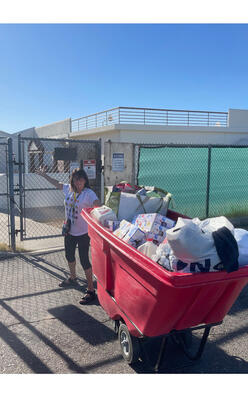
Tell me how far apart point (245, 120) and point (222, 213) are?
16.0 meters

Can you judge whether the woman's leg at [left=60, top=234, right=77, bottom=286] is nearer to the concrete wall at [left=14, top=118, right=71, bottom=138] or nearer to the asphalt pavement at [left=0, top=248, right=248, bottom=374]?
the asphalt pavement at [left=0, top=248, right=248, bottom=374]

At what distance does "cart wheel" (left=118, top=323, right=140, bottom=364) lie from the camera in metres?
2.71

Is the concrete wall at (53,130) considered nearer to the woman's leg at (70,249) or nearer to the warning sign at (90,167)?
the warning sign at (90,167)

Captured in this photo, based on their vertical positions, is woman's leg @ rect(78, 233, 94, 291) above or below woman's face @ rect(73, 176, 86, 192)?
below

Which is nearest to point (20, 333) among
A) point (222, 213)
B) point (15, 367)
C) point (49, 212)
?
point (15, 367)

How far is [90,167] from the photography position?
6.14m

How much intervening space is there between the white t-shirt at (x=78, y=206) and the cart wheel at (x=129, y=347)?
1478 mm

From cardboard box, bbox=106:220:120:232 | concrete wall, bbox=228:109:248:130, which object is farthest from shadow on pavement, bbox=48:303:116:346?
concrete wall, bbox=228:109:248:130

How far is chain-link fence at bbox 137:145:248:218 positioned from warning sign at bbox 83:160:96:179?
3.35 ft

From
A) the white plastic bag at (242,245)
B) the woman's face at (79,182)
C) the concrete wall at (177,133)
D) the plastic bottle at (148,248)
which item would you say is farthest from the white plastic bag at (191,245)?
the concrete wall at (177,133)

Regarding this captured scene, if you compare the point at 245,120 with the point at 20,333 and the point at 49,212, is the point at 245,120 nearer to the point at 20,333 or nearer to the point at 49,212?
the point at 49,212

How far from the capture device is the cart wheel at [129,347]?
2.71 m

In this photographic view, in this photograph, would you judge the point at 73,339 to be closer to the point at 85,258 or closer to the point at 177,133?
the point at 85,258

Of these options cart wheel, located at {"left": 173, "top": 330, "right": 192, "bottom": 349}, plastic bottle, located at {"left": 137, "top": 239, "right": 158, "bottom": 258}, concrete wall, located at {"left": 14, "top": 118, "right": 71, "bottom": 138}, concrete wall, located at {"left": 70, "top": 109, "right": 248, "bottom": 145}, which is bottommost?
cart wheel, located at {"left": 173, "top": 330, "right": 192, "bottom": 349}
